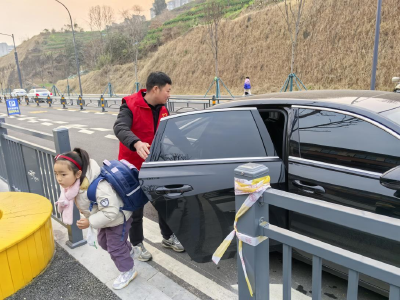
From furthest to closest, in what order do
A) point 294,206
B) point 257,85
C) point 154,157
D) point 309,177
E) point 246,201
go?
point 257,85
point 154,157
point 309,177
point 246,201
point 294,206

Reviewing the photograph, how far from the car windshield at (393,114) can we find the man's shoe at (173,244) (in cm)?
211

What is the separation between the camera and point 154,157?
2.57 metres

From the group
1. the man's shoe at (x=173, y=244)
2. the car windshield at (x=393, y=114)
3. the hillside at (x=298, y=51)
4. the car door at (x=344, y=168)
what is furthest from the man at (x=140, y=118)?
the hillside at (x=298, y=51)

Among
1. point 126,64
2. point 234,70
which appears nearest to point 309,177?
point 234,70

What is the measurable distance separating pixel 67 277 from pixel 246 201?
2112 mm

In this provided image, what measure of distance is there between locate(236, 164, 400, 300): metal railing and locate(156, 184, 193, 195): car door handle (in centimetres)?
101

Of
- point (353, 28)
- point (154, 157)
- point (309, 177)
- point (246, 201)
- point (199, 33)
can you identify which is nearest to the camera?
point (246, 201)

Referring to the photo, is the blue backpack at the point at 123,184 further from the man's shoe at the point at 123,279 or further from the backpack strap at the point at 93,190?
the man's shoe at the point at 123,279

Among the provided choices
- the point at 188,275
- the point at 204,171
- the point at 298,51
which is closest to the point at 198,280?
the point at 188,275

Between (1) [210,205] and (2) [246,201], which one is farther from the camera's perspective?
(1) [210,205]

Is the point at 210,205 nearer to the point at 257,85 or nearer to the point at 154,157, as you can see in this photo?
the point at 154,157

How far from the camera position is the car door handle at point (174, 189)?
7.85 ft

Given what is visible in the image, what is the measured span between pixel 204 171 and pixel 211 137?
352mm

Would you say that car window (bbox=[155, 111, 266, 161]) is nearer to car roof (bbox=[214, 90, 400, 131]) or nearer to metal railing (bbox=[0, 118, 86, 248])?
car roof (bbox=[214, 90, 400, 131])
